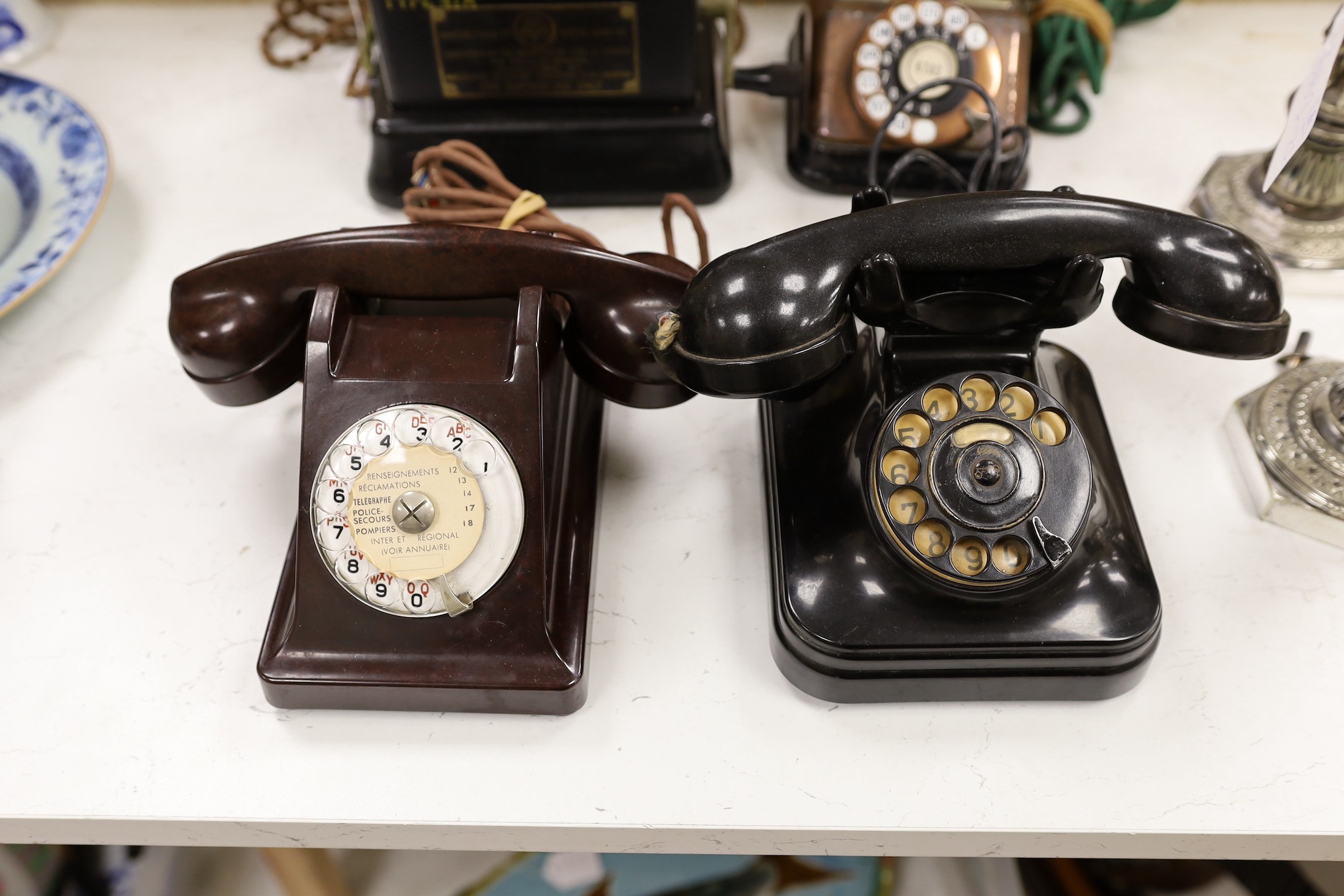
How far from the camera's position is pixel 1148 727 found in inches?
26.4

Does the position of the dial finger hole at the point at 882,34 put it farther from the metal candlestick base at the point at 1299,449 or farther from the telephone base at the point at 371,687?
the telephone base at the point at 371,687

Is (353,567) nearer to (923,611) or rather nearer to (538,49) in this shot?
(923,611)

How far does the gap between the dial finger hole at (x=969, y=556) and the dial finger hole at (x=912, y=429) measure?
2.8 inches

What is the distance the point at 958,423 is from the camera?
659mm

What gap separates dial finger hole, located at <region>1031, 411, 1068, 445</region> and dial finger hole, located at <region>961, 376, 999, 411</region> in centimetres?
3

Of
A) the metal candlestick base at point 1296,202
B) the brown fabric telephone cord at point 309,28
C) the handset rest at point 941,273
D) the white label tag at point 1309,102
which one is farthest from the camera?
the brown fabric telephone cord at point 309,28

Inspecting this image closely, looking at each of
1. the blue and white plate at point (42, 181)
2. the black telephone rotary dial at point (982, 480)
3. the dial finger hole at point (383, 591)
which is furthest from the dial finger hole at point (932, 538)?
the blue and white plate at point (42, 181)

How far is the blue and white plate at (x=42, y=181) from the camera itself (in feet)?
2.98

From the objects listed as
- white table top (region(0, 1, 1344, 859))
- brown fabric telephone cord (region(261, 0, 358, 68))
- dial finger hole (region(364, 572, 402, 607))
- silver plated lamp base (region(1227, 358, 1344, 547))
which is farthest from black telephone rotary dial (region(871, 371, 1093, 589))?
brown fabric telephone cord (region(261, 0, 358, 68))

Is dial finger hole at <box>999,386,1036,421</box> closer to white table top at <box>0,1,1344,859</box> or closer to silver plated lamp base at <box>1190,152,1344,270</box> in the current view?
white table top at <box>0,1,1344,859</box>

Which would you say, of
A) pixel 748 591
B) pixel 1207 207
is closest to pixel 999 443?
pixel 748 591

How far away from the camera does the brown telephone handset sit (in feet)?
2.13

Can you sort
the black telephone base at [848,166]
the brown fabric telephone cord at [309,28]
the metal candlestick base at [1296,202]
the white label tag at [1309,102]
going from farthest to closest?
the brown fabric telephone cord at [309,28] → the black telephone base at [848,166] → the metal candlestick base at [1296,202] → the white label tag at [1309,102]

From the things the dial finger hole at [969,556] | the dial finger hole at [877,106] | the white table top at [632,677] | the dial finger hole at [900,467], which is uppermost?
the dial finger hole at [877,106]
